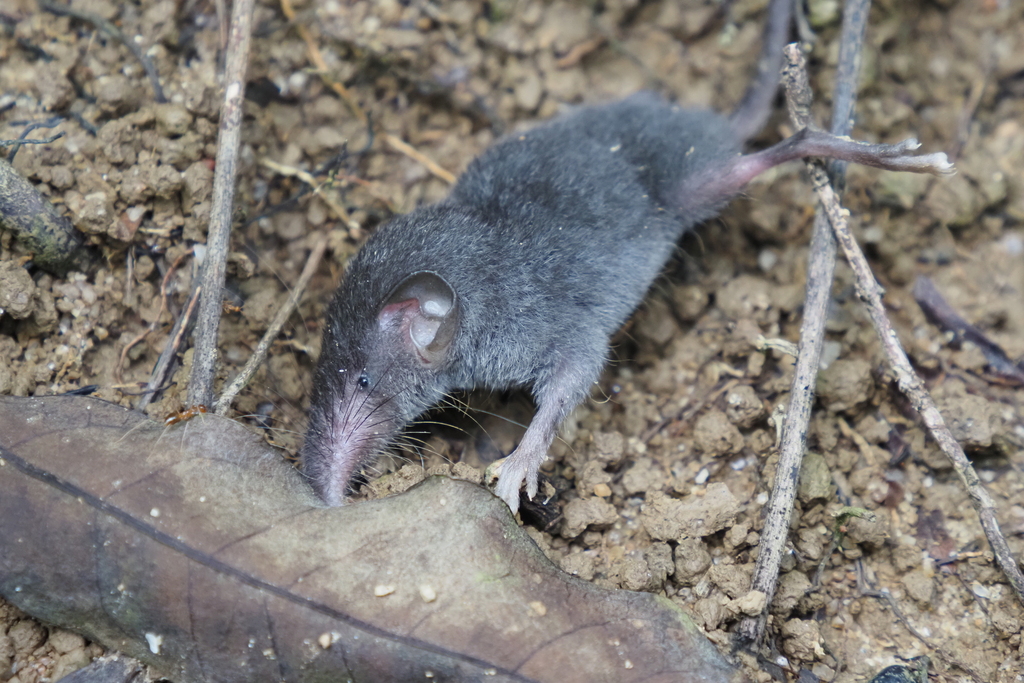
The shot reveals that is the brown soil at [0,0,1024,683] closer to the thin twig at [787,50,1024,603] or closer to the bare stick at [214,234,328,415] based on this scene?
the bare stick at [214,234,328,415]

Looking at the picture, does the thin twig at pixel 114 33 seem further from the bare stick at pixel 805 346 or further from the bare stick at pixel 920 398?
the bare stick at pixel 920 398

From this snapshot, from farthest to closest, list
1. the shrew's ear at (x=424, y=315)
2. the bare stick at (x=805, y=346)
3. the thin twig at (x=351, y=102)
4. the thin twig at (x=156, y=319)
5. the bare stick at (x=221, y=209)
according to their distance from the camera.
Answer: the thin twig at (x=351, y=102), the thin twig at (x=156, y=319), the shrew's ear at (x=424, y=315), the bare stick at (x=221, y=209), the bare stick at (x=805, y=346)

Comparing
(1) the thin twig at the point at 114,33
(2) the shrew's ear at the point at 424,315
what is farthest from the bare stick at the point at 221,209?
(2) the shrew's ear at the point at 424,315

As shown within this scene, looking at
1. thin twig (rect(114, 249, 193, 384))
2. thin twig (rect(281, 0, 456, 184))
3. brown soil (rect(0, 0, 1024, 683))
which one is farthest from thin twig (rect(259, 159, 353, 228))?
thin twig (rect(114, 249, 193, 384))

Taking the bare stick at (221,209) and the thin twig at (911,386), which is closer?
the thin twig at (911,386)

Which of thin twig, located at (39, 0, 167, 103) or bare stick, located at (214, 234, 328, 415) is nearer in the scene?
bare stick, located at (214, 234, 328, 415)

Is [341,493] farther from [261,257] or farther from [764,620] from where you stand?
[764,620]

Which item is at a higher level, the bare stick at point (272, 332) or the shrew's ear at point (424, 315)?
the shrew's ear at point (424, 315)
